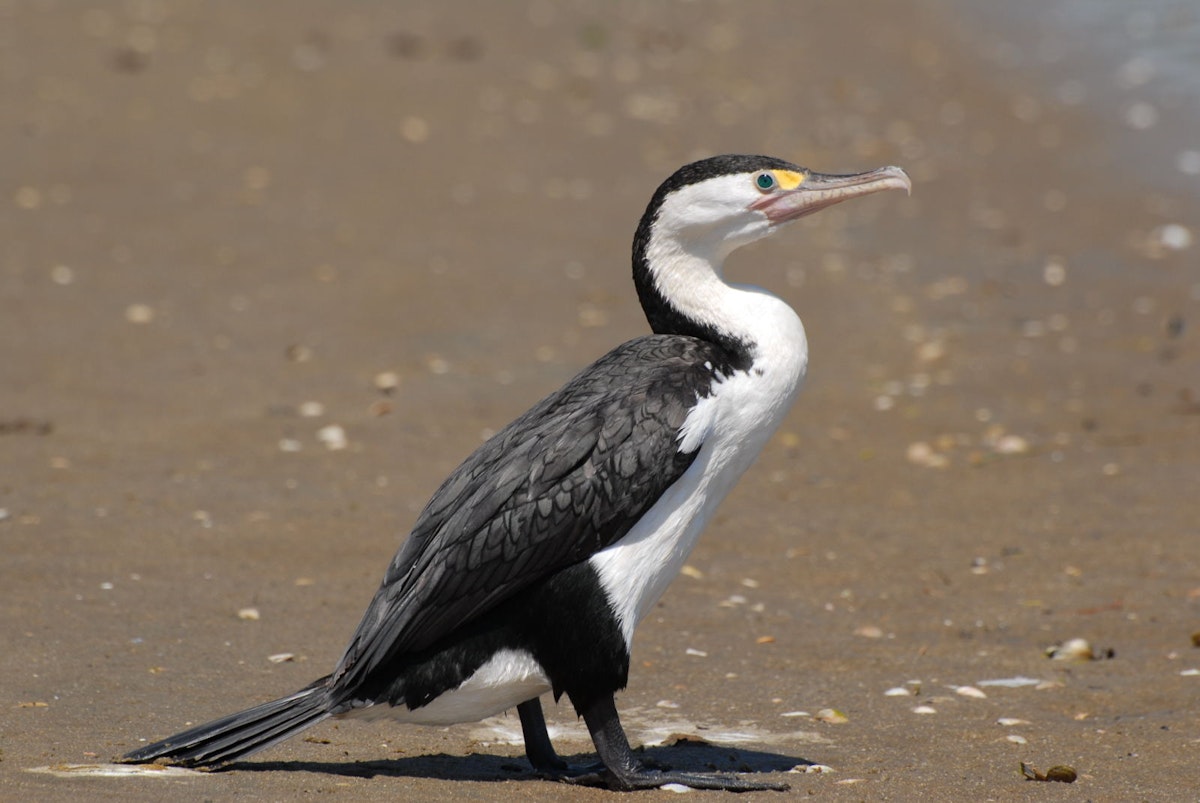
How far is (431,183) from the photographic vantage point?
13359mm

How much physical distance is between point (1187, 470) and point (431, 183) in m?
6.80

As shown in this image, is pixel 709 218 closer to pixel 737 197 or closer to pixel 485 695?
pixel 737 197

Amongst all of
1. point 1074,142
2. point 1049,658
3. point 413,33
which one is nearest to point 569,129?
point 413,33

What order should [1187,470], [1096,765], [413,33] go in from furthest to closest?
1. [413,33]
2. [1187,470]
3. [1096,765]

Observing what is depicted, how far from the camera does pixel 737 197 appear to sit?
5.44 metres

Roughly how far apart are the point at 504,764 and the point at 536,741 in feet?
0.85

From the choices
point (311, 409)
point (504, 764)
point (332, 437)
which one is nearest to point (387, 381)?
point (311, 409)

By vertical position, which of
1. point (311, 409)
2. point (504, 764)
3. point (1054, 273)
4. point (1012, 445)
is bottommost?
point (504, 764)

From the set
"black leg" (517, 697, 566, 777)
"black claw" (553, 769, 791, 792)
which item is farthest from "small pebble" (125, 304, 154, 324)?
"black claw" (553, 769, 791, 792)

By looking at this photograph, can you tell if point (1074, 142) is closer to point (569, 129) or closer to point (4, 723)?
point (569, 129)

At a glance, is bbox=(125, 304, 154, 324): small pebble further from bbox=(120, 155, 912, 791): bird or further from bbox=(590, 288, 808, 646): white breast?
bbox=(590, 288, 808, 646): white breast

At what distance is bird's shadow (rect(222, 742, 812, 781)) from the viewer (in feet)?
17.4

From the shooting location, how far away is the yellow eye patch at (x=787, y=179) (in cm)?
551

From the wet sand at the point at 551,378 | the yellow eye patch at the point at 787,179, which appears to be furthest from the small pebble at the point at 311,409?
the yellow eye patch at the point at 787,179
